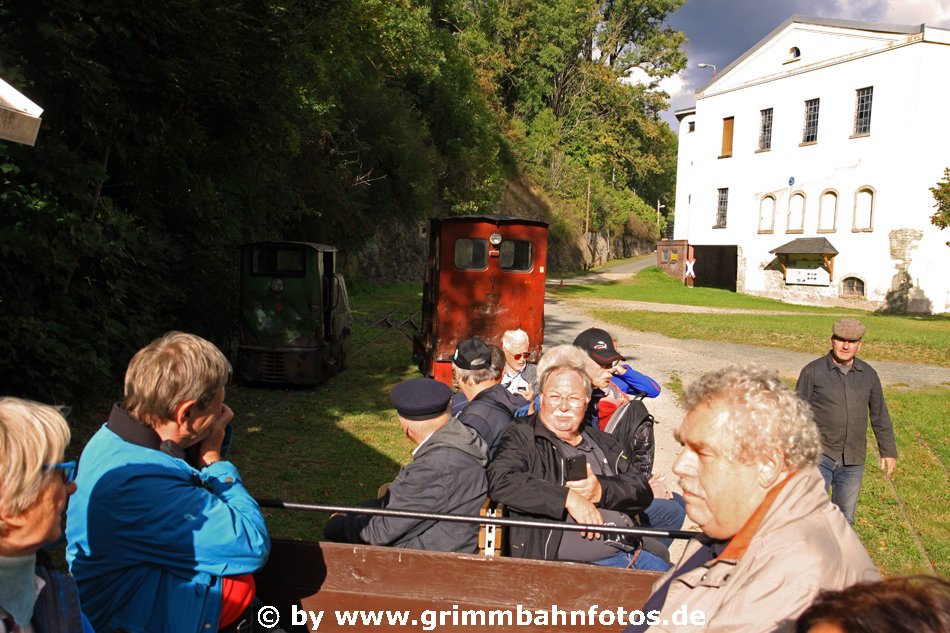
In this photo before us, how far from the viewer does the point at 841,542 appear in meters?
1.84

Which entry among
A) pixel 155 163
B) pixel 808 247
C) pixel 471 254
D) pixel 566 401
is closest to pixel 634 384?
pixel 566 401

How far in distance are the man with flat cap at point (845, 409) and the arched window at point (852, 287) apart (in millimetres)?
32155

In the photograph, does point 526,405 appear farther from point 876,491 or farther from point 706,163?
point 706,163

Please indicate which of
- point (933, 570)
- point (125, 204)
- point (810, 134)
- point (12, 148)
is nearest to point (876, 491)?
point (933, 570)

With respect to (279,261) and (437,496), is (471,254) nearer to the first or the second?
(279,261)

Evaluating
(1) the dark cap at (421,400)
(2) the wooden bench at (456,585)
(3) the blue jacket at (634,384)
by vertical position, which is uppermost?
(1) the dark cap at (421,400)

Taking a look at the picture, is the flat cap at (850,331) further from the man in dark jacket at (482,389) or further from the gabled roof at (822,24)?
the gabled roof at (822,24)

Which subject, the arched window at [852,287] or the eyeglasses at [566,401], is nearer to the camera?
A: the eyeglasses at [566,401]

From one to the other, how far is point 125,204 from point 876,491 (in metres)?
10.4

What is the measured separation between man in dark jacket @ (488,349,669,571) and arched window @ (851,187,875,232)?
114 feet

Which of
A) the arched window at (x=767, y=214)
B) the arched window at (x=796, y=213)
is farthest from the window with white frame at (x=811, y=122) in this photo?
the arched window at (x=767, y=214)

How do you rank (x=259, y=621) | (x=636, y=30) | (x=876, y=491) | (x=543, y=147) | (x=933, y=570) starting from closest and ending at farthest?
(x=259, y=621), (x=933, y=570), (x=876, y=491), (x=543, y=147), (x=636, y=30)

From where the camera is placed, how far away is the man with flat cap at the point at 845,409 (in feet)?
19.0

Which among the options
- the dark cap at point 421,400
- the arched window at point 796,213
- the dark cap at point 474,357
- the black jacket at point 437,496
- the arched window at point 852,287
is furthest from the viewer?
the arched window at point 796,213
